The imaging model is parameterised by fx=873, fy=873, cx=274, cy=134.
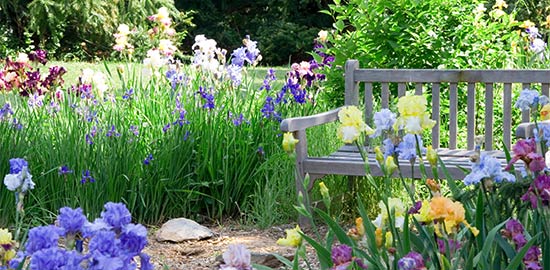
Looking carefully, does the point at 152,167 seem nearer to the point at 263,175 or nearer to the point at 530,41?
the point at 263,175

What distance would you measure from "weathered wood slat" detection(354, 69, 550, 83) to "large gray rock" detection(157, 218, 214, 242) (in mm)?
1131

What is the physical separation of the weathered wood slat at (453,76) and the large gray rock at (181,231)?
113 cm

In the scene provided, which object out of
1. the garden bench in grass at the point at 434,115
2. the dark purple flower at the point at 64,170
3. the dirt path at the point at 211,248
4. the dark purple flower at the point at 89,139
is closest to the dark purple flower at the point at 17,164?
the dirt path at the point at 211,248

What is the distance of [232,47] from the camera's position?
16.4 meters

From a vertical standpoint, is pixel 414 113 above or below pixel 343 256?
above

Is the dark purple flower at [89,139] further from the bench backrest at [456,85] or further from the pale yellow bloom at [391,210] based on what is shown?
the pale yellow bloom at [391,210]

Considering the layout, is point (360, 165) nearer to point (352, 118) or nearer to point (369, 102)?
point (369, 102)

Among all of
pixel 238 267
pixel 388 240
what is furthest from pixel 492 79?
pixel 238 267

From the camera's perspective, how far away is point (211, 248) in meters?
3.80

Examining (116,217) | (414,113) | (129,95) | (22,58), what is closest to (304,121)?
(129,95)

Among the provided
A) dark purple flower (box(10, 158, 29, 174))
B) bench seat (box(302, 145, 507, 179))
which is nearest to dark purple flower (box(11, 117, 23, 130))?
bench seat (box(302, 145, 507, 179))

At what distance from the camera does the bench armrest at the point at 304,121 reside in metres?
3.85

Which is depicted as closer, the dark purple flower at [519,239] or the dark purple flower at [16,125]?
the dark purple flower at [519,239]

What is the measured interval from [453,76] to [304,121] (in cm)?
81
